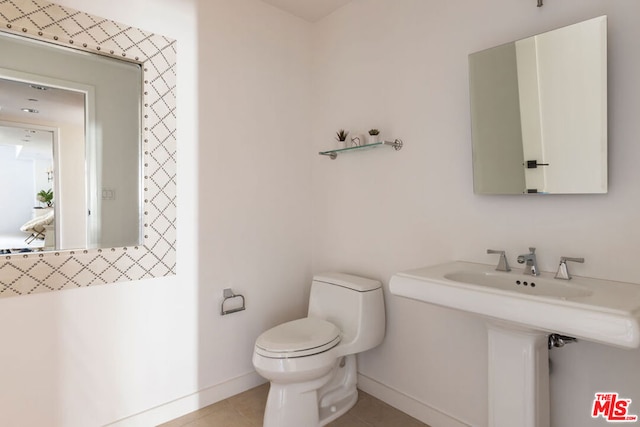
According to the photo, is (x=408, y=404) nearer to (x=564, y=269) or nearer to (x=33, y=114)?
(x=564, y=269)

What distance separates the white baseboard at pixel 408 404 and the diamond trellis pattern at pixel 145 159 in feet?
4.59

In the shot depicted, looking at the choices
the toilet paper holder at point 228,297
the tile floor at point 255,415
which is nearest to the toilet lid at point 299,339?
the toilet paper holder at point 228,297

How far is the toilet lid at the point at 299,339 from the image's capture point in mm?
1703

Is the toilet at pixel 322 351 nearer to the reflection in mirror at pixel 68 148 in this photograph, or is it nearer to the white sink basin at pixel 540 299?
the white sink basin at pixel 540 299

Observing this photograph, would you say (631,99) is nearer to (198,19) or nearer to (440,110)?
(440,110)

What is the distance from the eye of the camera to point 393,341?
2.13 m

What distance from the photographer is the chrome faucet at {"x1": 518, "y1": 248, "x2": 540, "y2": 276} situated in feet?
4.84

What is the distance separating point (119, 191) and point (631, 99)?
228cm

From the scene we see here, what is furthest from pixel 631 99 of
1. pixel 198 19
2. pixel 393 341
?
pixel 198 19

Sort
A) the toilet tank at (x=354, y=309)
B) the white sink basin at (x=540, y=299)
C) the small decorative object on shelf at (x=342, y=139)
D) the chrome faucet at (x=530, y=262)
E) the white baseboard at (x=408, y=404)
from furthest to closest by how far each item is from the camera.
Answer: the small decorative object on shelf at (x=342, y=139) → the toilet tank at (x=354, y=309) → the white baseboard at (x=408, y=404) → the chrome faucet at (x=530, y=262) → the white sink basin at (x=540, y=299)

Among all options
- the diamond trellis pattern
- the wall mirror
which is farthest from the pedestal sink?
the diamond trellis pattern

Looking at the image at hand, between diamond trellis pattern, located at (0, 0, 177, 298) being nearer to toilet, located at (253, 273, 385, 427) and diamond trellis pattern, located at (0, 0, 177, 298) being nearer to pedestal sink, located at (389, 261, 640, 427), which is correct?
toilet, located at (253, 273, 385, 427)

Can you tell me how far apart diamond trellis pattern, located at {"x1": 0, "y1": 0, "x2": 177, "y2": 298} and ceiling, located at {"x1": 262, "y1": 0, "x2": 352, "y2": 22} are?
2.79 ft

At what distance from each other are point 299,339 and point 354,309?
39 centimetres
